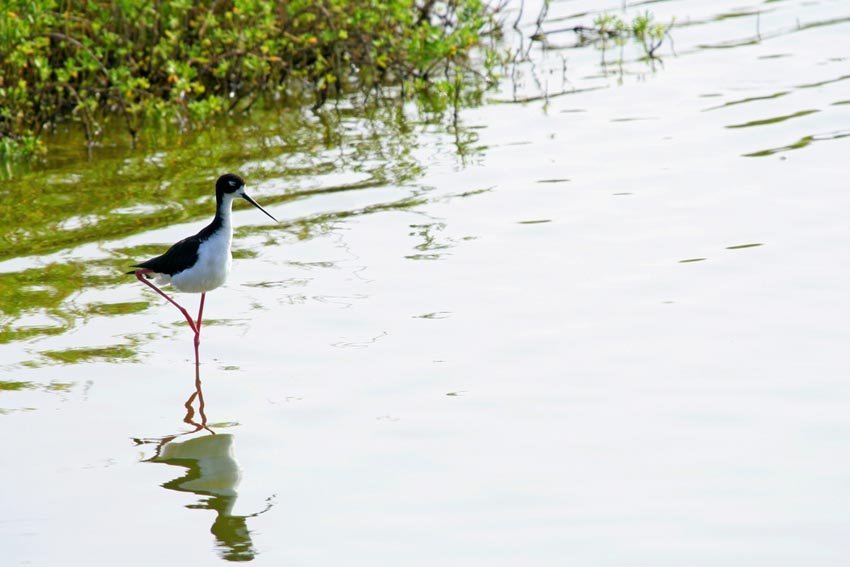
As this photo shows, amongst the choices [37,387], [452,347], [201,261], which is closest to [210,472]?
[37,387]

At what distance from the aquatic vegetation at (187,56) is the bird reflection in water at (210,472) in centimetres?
476

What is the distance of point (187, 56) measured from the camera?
11375 millimetres

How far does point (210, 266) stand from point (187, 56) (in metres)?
5.28

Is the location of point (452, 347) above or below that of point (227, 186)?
below

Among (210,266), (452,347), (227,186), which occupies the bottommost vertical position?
(452,347)

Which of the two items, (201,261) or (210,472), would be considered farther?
(201,261)

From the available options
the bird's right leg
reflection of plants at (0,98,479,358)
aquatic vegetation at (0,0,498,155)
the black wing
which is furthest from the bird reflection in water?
aquatic vegetation at (0,0,498,155)

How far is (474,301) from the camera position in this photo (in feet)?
23.8

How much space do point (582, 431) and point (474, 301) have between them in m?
1.80

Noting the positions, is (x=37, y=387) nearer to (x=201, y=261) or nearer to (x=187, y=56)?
(x=201, y=261)

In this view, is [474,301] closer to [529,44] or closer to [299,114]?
[299,114]

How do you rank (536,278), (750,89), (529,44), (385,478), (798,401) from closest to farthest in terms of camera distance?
(385,478), (798,401), (536,278), (750,89), (529,44)

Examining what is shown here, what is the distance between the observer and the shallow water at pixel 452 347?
4.91 meters

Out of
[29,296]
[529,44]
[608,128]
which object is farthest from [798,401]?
[529,44]
